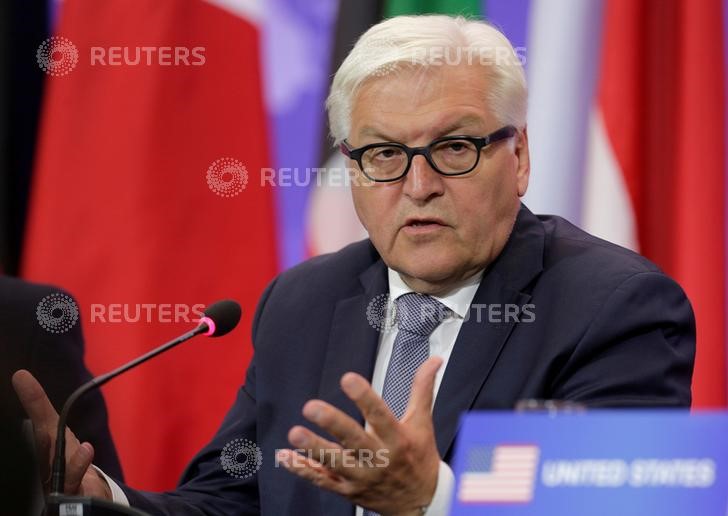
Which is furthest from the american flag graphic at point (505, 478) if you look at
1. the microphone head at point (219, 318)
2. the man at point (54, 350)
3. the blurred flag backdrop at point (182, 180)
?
the blurred flag backdrop at point (182, 180)

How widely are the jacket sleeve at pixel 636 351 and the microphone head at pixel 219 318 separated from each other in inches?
23.3

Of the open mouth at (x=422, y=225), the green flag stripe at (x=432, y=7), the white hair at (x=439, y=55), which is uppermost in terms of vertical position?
the green flag stripe at (x=432, y=7)

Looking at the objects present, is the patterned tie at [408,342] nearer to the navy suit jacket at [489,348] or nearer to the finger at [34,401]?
the navy suit jacket at [489,348]

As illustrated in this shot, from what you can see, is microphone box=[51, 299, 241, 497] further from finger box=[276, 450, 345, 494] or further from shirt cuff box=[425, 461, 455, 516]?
shirt cuff box=[425, 461, 455, 516]

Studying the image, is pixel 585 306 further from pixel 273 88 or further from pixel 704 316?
pixel 273 88

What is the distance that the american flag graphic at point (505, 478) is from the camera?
1202 millimetres

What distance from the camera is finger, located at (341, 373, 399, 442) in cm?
145

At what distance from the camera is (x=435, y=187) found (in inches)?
79.9

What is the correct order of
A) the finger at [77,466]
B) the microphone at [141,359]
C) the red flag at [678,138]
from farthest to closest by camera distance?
1. the red flag at [678,138]
2. the finger at [77,466]
3. the microphone at [141,359]

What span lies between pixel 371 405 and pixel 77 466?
63 centimetres

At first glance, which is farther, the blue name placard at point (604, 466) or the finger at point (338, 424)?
the finger at point (338, 424)

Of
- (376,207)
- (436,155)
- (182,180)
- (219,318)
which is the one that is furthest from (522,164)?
(182,180)

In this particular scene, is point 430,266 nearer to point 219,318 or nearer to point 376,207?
point 376,207

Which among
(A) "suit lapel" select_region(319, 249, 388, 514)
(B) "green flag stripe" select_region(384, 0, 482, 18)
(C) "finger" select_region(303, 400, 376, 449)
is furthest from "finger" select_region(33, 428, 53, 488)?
(B) "green flag stripe" select_region(384, 0, 482, 18)
